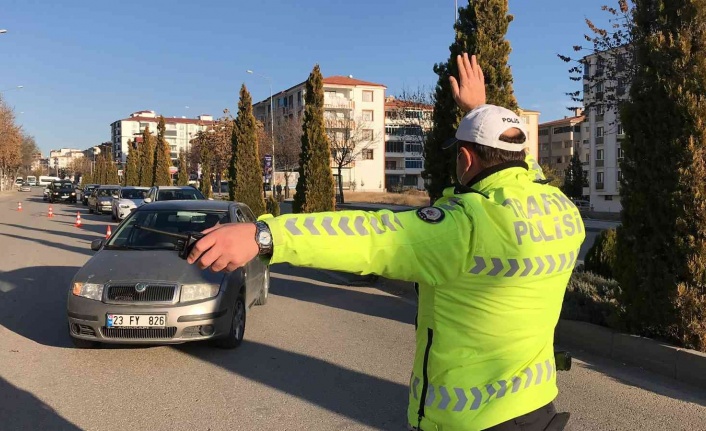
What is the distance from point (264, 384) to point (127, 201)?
23592 mm

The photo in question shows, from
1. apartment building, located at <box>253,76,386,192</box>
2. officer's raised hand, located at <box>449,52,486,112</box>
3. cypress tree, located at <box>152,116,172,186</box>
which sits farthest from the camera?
apartment building, located at <box>253,76,386,192</box>

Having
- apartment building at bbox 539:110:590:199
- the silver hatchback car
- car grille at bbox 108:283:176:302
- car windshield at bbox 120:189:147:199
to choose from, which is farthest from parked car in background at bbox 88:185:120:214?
apartment building at bbox 539:110:590:199

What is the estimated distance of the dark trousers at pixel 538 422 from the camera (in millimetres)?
1802

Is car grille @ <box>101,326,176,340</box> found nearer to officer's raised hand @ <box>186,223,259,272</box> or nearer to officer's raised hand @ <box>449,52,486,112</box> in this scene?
officer's raised hand @ <box>449,52,486,112</box>

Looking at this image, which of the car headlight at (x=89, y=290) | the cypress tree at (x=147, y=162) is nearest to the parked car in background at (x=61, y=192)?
the cypress tree at (x=147, y=162)

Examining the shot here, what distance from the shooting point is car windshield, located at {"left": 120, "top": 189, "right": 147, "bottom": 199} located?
2811 cm

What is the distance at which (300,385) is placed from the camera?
5266mm

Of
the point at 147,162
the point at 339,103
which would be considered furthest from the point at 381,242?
the point at 339,103

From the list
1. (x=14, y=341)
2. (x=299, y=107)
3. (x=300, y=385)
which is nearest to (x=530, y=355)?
(x=300, y=385)

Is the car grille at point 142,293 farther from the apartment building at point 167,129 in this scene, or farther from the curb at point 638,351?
the apartment building at point 167,129

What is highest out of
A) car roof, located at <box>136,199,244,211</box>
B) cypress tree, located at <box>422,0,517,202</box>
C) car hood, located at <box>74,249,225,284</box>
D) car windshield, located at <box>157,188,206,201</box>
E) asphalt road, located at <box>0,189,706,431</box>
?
cypress tree, located at <box>422,0,517,202</box>

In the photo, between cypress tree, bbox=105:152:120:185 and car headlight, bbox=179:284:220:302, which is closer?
car headlight, bbox=179:284:220:302

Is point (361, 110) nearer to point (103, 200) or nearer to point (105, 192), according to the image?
point (105, 192)

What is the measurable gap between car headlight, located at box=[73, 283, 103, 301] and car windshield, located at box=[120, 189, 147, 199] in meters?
23.3
